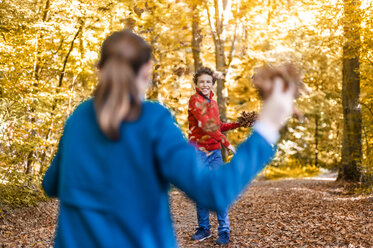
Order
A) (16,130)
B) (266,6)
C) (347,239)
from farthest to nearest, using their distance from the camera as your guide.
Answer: (266,6)
(16,130)
(347,239)

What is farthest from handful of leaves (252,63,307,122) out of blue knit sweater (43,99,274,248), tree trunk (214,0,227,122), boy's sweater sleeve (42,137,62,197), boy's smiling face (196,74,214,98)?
tree trunk (214,0,227,122)

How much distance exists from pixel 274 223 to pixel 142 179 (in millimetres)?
6694

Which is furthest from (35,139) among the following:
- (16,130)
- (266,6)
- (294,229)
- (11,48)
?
(266,6)

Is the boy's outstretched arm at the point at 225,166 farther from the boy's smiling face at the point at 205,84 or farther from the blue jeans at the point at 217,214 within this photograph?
the boy's smiling face at the point at 205,84

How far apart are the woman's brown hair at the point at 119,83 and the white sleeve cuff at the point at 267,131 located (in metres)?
0.40

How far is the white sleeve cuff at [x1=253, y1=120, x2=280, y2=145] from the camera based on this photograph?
4.79ft

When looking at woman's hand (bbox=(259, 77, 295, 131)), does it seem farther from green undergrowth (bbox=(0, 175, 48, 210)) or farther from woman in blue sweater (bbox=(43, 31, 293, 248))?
green undergrowth (bbox=(0, 175, 48, 210))

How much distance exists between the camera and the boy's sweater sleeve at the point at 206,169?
Answer: 1390 mm

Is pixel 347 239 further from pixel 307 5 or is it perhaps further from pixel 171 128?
pixel 307 5

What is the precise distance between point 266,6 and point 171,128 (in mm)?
14872

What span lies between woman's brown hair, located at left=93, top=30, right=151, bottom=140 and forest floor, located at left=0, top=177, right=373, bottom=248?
4255mm

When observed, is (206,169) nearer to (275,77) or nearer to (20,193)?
(275,77)

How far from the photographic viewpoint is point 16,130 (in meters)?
8.52

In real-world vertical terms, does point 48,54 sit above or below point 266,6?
below
